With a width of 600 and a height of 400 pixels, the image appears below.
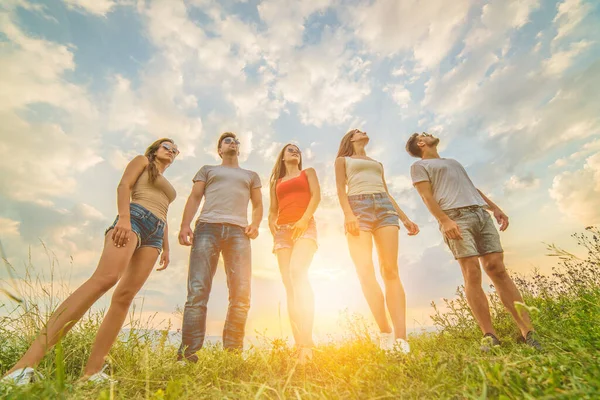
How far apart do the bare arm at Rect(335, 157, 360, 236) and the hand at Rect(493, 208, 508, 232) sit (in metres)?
2.64

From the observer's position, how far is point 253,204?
17.4ft

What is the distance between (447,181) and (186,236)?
388 cm

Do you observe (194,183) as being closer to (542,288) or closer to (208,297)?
(208,297)

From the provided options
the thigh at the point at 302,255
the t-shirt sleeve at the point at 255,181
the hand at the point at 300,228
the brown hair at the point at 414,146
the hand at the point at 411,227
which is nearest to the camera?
the thigh at the point at 302,255

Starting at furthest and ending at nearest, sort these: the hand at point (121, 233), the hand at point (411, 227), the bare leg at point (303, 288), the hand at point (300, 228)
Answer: the hand at point (411, 227) < the hand at point (300, 228) < the bare leg at point (303, 288) < the hand at point (121, 233)

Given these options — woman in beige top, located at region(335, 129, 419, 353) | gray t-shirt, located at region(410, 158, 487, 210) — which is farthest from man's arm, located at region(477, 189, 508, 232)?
woman in beige top, located at region(335, 129, 419, 353)

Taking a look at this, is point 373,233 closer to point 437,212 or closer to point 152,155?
point 437,212

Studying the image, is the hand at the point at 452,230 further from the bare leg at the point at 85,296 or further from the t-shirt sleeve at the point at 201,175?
the bare leg at the point at 85,296

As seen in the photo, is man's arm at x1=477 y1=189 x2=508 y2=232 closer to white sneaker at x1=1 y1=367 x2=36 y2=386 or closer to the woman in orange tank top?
the woman in orange tank top

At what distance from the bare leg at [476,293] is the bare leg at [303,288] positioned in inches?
84.0

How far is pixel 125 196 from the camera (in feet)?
11.7

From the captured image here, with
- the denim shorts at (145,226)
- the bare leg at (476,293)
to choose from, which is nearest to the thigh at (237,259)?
the denim shorts at (145,226)

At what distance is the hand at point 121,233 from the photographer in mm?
3312

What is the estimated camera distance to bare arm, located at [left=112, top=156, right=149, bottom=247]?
333 centimetres
